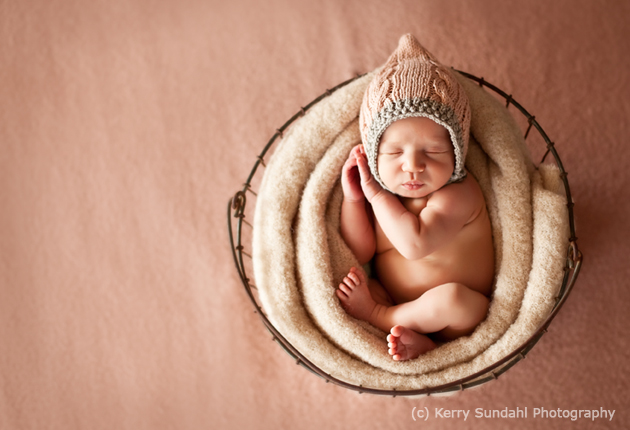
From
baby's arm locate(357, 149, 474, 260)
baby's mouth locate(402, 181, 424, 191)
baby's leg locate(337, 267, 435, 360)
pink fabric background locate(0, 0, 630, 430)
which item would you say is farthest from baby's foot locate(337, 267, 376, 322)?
pink fabric background locate(0, 0, 630, 430)

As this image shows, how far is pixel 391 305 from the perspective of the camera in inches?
46.3

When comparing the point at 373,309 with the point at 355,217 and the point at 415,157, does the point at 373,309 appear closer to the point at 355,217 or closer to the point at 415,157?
the point at 355,217

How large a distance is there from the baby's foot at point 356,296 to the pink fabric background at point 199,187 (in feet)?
1.09

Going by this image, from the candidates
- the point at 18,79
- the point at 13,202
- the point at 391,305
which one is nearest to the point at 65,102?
the point at 18,79

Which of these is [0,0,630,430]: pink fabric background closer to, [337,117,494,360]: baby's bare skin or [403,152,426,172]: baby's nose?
[337,117,494,360]: baby's bare skin

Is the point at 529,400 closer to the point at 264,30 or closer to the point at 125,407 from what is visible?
the point at 125,407

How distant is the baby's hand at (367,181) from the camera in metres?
1.05

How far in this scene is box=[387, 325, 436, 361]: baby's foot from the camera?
100 centimetres

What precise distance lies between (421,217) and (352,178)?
168 mm

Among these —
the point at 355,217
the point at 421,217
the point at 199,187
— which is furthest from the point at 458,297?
the point at 199,187

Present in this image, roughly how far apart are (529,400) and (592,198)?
526 millimetres

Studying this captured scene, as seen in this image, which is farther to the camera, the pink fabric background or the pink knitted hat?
the pink fabric background

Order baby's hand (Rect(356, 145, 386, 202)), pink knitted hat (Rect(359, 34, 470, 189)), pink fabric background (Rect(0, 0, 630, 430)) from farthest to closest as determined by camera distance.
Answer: pink fabric background (Rect(0, 0, 630, 430))
baby's hand (Rect(356, 145, 386, 202))
pink knitted hat (Rect(359, 34, 470, 189))

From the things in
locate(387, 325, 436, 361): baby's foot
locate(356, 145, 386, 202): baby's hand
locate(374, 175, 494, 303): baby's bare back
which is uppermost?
locate(356, 145, 386, 202): baby's hand
